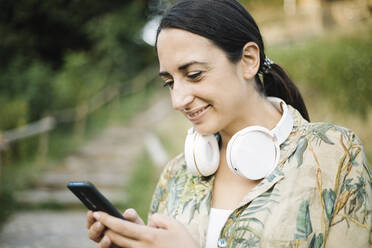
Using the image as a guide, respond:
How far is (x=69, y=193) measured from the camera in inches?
265

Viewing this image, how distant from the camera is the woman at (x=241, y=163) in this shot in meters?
1.31

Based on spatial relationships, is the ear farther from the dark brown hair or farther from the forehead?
the forehead

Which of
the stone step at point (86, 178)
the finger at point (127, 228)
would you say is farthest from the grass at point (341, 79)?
the stone step at point (86, 178)

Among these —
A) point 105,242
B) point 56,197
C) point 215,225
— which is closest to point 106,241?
point 105,242

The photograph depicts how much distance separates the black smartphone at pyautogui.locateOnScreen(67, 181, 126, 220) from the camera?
1.25 metres

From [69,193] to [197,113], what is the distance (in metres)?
5.77

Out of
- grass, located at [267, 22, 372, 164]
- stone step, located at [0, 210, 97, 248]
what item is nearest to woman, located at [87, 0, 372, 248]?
grass, located at [267, 22, 372, 164]

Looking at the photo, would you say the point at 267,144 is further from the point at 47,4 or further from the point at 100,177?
the point at 47,4

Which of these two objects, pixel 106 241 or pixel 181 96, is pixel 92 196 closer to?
pixel 106 241

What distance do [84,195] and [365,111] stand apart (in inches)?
→ 135

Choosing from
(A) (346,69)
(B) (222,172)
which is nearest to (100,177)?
(A) (346,69)

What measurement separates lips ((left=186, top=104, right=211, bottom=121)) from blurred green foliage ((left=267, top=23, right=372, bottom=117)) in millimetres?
2889

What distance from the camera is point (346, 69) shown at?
14.0ft

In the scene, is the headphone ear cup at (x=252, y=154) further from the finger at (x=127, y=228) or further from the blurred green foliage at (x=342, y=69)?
the blurred green foliage at (x=342, y=69)
